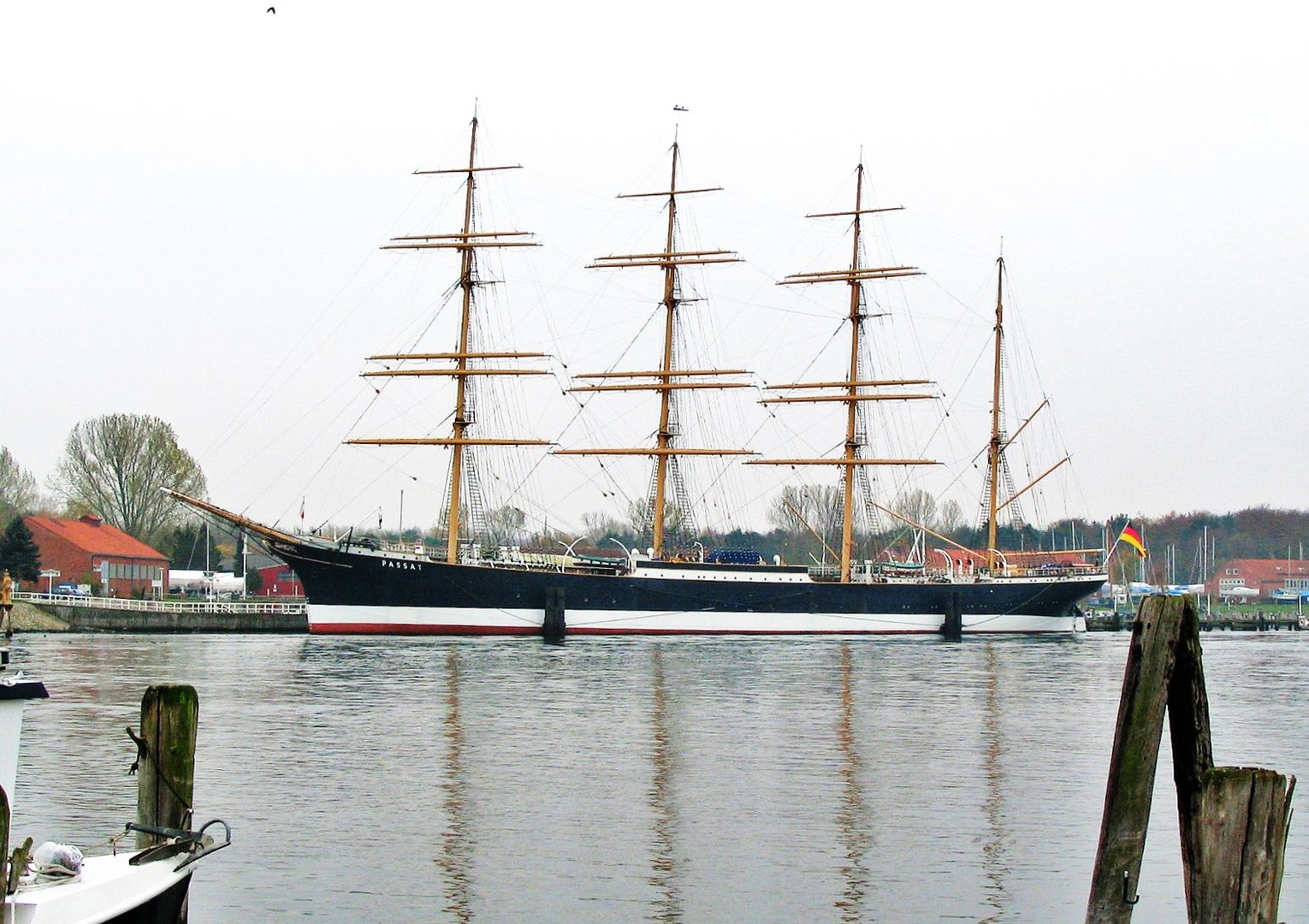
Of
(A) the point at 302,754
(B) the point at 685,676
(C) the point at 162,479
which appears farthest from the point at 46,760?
(C) the point at 162,479

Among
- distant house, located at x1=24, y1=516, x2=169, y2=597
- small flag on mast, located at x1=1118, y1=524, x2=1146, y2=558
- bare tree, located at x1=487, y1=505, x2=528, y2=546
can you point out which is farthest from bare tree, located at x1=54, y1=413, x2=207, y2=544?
small flag on mast, located at x1=1118, y1=524, x2=1146, y2=558

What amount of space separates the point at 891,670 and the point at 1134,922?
35731 mm

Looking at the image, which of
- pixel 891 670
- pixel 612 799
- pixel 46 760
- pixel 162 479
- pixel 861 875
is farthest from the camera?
pixel 162 479

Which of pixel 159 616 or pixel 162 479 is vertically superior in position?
pixel 162 479

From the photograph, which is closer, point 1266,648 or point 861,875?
point 861,875

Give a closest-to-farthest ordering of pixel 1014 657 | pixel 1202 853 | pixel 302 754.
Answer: pixel 1202 853 → pixel 302 754 → pixel 1014 657

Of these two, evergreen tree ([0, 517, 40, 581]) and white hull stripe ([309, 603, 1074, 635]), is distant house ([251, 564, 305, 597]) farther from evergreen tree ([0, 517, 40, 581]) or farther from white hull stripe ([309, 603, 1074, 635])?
white hull stripe ([309, 603, 1074, 635])

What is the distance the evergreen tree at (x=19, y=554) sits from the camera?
260 ft

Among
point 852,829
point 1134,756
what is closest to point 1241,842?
point 1134,756

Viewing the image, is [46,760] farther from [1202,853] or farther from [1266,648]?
[1266,648]

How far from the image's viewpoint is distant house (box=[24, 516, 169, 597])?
8806 cm

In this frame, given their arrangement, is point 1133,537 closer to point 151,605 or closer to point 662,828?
point 151,605

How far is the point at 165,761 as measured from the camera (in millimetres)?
12820

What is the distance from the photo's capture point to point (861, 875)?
1616 centimetres
